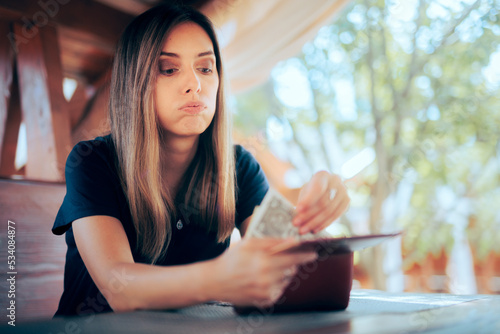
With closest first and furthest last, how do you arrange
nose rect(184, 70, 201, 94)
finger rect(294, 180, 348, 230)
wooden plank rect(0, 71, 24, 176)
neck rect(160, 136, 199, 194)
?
1. finger rect(294, 180, 348, 230)
2. nose rect(184, 70, 201, 94)
3. neck rect(160, 136, 199, 194)
4. wooden plank rect(0, 71, 24, 176)

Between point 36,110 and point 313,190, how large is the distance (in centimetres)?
149

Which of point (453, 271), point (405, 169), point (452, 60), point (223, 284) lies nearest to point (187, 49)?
point (223, 284)

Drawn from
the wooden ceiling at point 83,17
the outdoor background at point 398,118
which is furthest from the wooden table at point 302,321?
the outdoor background at point 398,118

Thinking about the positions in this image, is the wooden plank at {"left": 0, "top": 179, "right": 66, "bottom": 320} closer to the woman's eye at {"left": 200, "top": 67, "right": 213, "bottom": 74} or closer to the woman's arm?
the woman's arm

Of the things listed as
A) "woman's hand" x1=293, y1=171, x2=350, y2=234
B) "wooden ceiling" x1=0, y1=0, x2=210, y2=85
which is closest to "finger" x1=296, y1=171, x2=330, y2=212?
"woman's hand" x1=293, y1=171, x2=350, y2=234

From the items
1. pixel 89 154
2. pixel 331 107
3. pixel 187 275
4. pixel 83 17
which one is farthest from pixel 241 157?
pixel 331 107

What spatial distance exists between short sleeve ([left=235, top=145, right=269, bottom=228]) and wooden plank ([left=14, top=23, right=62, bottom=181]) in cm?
87

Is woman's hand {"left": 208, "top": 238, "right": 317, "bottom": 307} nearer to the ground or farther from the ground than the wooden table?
farther from the ground

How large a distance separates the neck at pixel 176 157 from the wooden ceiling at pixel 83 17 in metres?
0.85

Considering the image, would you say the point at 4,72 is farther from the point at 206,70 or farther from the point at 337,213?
the point at 337,213

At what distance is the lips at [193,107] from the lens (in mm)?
929

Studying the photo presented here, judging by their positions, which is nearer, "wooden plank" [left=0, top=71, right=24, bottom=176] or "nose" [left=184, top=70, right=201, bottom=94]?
"nose" [left=184, top=70, right=201, bottom=94]

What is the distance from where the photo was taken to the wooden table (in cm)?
48

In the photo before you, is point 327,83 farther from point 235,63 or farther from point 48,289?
point 48,289
